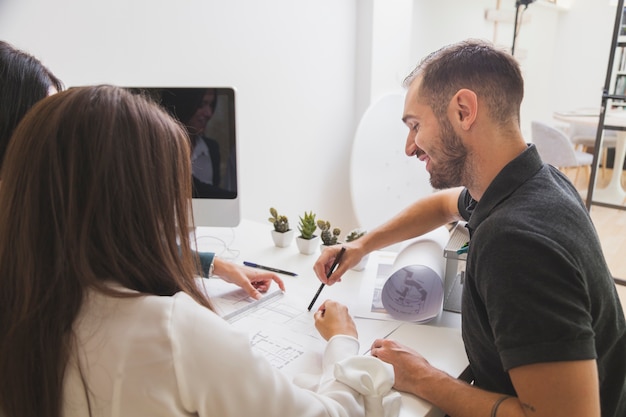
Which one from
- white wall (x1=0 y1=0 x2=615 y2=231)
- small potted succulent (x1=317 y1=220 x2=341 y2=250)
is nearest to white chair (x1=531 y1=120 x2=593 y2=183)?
white wall (x1=0 y1=0 x2=615 y2=231)

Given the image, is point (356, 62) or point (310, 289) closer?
point (310, 289)

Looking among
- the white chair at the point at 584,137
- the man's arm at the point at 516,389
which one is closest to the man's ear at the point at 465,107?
the man's arm at the point at 516,389

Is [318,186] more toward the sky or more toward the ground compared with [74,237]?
more toward the ground

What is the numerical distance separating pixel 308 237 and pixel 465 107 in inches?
27.1

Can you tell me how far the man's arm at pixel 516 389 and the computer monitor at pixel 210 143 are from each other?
2.22 ft

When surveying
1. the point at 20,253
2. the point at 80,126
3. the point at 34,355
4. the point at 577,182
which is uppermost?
the point at 80,126

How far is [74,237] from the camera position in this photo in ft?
1.92

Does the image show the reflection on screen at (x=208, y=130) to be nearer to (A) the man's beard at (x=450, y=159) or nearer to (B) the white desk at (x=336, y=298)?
(B) the white desk at (x=336, y=298)

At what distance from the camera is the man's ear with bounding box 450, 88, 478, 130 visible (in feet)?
3.02

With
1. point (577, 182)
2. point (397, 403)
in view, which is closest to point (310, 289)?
point (397, 403)

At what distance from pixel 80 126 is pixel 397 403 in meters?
0.65

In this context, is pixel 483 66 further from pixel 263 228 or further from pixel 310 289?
pixel 263 228

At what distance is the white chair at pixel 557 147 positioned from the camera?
384 cm

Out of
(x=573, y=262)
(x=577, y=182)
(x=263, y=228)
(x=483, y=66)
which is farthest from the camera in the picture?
(x=577, y=182)
